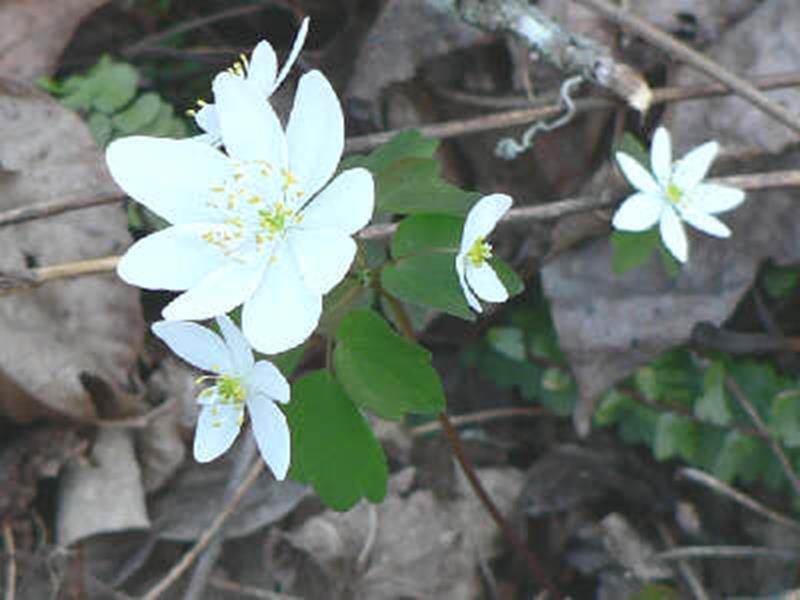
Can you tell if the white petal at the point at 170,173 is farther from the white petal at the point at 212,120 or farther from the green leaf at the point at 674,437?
the green leaf at the point at 674,437

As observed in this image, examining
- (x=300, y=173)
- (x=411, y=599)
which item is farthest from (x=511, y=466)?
(x=300, y=173)

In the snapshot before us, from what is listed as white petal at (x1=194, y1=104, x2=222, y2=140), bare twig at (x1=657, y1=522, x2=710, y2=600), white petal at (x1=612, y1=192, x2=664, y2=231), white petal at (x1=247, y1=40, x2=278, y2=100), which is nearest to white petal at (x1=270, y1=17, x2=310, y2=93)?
white petal at (x1=247, y1=40, x2=278, y2=100)

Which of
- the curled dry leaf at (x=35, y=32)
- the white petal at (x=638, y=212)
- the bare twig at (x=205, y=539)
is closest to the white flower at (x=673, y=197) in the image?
the white petal at (x=638, y=212)

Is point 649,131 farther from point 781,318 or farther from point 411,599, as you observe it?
point 411,599

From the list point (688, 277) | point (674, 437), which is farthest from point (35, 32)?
point (674, 437)

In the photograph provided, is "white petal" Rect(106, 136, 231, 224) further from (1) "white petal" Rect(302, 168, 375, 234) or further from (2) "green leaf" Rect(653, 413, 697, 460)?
(2) "green leaf" Rect(653, 413, 697, 460)

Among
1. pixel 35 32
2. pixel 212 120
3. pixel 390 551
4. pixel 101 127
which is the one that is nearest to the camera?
pixel 212 120

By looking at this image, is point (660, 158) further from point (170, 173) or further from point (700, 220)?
point (170, 173)
